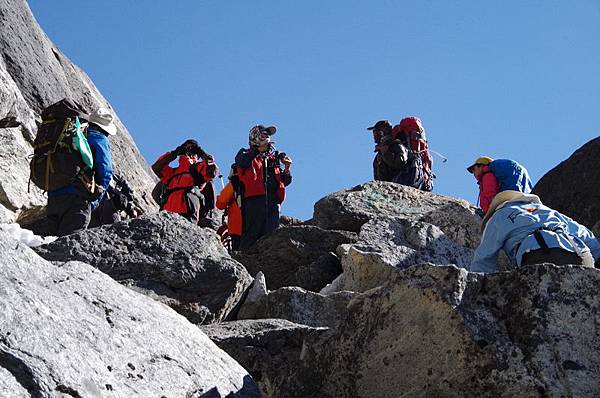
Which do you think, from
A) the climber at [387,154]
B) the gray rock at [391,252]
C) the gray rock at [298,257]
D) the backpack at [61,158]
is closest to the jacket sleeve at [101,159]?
the backpack at [61,158]

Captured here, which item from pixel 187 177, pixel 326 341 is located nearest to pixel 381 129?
pixel 187 177

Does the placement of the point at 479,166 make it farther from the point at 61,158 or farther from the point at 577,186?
the point at 61,158

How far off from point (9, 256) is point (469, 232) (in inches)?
351

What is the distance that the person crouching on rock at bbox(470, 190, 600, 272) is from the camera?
770 centimetres

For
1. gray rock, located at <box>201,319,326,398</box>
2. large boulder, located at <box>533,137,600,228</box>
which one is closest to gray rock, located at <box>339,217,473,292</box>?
large boulder, located at <box>533,137,600,228</box>

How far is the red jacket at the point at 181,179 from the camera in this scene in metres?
15.4

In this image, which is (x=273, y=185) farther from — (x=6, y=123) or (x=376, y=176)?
(x=6, y=123)

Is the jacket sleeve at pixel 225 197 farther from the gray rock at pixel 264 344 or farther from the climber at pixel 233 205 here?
the gray rock at pixel 264 344

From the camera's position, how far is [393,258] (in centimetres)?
1055

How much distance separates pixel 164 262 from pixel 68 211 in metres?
2.89

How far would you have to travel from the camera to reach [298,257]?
12.4 metres

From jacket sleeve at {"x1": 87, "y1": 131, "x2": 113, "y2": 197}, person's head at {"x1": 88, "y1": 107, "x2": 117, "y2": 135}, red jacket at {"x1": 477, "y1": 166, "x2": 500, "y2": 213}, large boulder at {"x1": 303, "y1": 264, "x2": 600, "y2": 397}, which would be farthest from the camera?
red jacket at {"x1": 477, "y1": 166, "x2": 500, "y2": 213}

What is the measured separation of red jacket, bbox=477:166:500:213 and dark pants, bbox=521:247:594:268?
193 inches

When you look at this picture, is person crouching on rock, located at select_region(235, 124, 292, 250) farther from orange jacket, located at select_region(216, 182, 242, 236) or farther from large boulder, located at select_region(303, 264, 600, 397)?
large boulder, located at select_region(303, 264, 600, 397)
